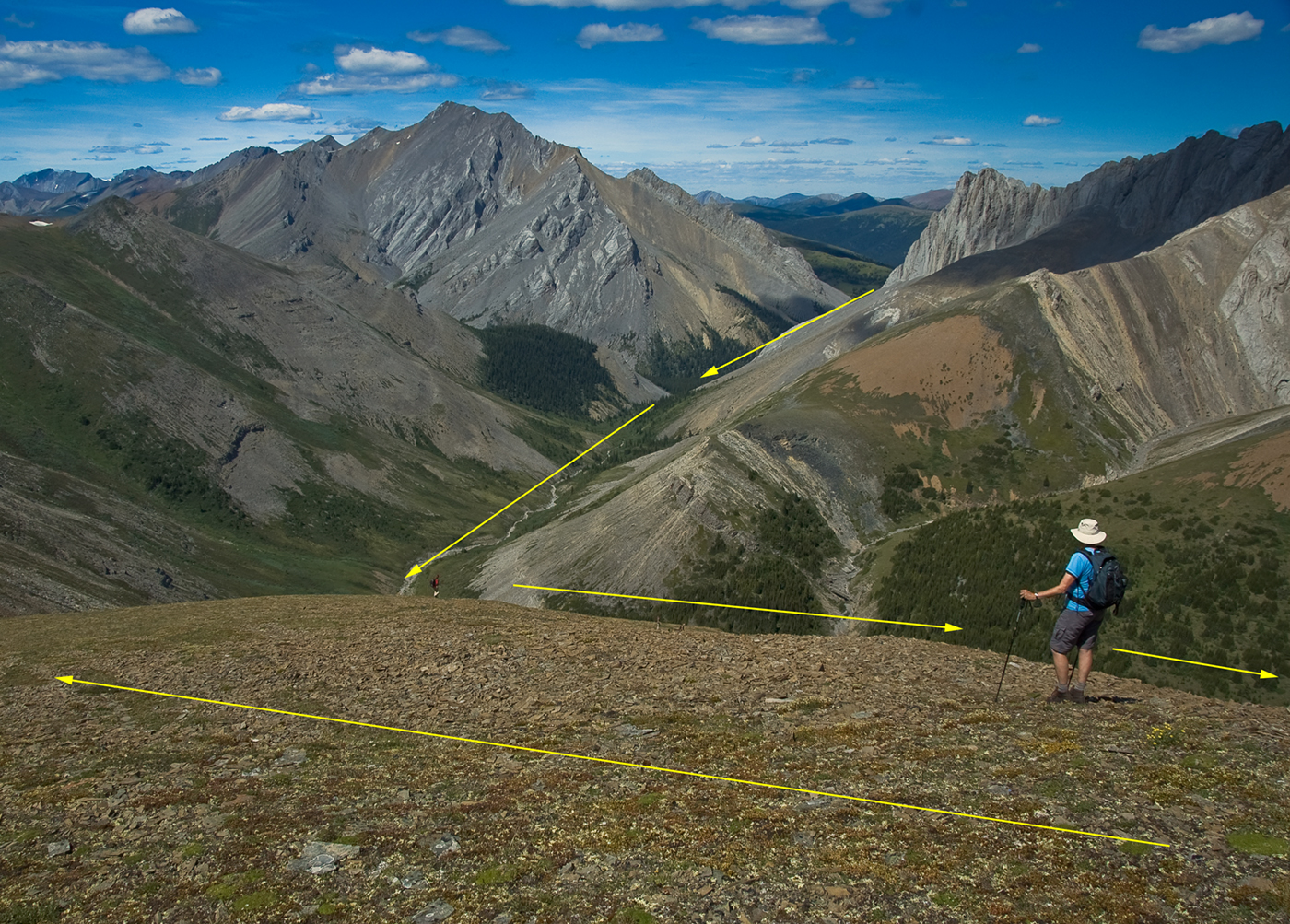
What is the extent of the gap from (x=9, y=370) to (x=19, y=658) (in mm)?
130476

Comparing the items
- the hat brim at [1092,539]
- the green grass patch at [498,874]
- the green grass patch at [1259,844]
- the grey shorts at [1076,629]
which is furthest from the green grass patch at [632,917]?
the hat brim at [1092,539]

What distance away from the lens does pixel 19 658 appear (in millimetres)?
33188

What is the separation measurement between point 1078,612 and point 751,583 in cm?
7535

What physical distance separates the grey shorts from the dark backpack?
0.51 metres

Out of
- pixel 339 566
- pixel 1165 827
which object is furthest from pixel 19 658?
pixel 339 566

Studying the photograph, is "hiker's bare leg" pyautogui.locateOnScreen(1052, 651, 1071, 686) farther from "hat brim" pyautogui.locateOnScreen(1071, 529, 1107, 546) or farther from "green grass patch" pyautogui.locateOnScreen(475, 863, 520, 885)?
"green grass patch" pyautogui.locateOnScreen(475, 863, 520, 885)

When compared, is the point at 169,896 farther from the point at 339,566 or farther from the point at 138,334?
the point at 138,334

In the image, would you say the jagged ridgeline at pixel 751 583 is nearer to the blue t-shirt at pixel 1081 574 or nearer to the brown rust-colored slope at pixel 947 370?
the brown rust-colored slope at pixel 947 370

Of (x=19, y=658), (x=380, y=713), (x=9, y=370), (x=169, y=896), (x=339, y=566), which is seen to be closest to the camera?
(x=169, y=896)

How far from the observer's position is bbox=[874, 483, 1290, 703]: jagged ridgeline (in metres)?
68.2

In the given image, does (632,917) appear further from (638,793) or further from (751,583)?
(751,583)

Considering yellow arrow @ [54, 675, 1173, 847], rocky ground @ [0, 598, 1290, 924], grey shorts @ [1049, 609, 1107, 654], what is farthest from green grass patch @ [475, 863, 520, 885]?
grey shorts @ [1049, 609, 1107, 654]

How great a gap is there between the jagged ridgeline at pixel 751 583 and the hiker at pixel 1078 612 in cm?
6922

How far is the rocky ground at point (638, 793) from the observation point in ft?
48.3
